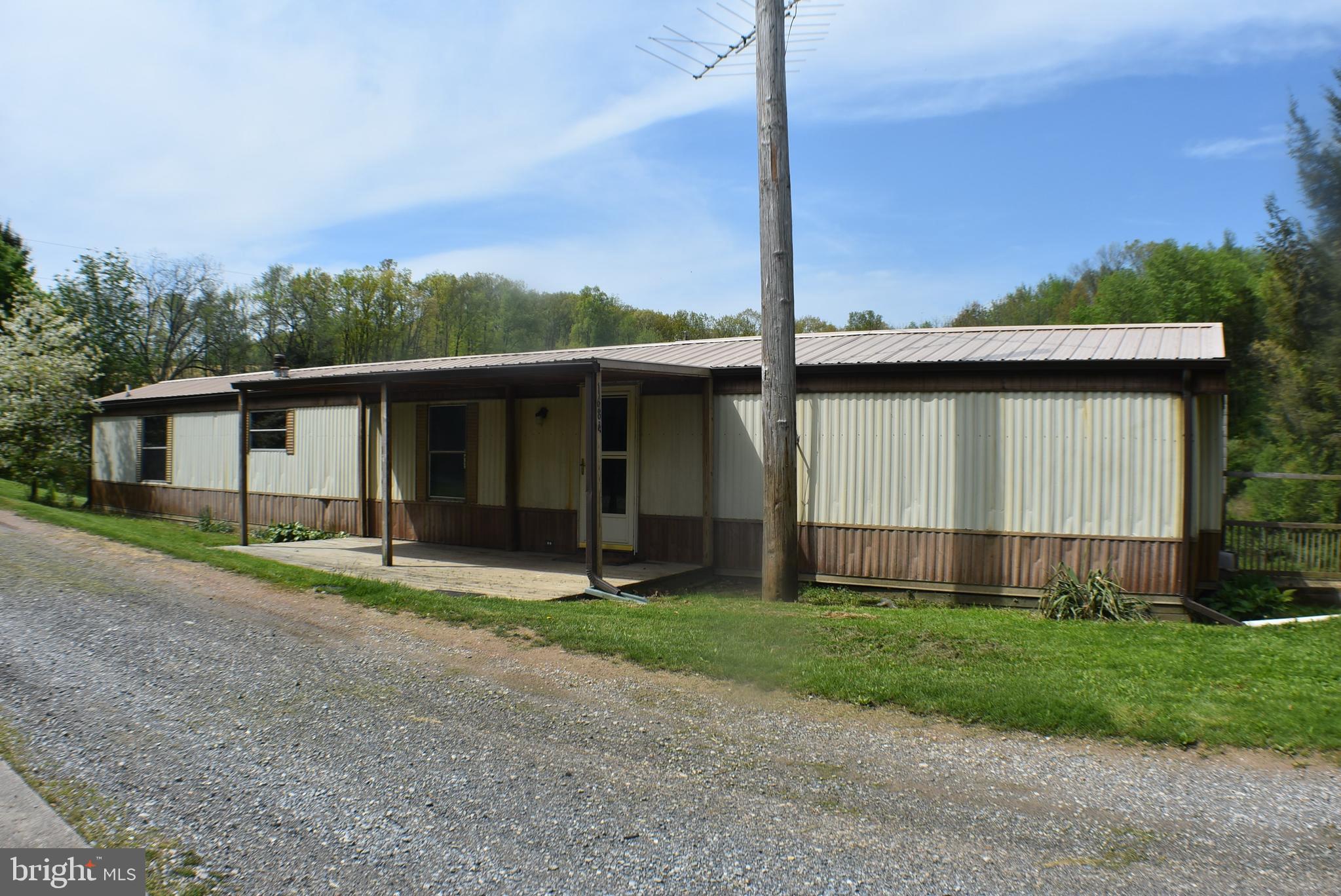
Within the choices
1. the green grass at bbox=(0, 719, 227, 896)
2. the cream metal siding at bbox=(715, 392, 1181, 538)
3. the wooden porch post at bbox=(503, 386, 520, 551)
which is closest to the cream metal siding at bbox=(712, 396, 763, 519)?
the cream metal siding at bbox=(715, 392, 1181, 538)

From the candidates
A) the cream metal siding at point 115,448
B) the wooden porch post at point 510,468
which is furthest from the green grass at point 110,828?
the cream metal siding at point 115,448

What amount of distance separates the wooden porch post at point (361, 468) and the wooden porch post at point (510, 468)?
291 cm

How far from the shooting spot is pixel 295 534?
14148mm

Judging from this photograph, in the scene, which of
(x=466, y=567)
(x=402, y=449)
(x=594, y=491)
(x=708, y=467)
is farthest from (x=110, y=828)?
(x=402, y=449)

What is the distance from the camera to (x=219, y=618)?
7.30m

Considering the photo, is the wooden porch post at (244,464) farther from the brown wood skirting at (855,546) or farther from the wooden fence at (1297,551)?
the wooden fence at (1297,551)

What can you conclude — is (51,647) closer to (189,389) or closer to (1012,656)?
(1012,656)

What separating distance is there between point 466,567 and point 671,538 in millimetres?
2447

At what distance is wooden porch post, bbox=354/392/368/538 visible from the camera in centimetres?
1360

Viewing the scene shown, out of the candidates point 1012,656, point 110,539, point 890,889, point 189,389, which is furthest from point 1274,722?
point 189,389

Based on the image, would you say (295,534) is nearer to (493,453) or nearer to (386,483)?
(493,453)

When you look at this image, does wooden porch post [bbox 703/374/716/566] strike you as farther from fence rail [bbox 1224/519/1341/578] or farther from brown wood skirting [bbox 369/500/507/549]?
fence rail [bbox 1224/519/1341/578]

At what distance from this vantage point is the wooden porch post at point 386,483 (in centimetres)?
1023

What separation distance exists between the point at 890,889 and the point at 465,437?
10.3 meters
